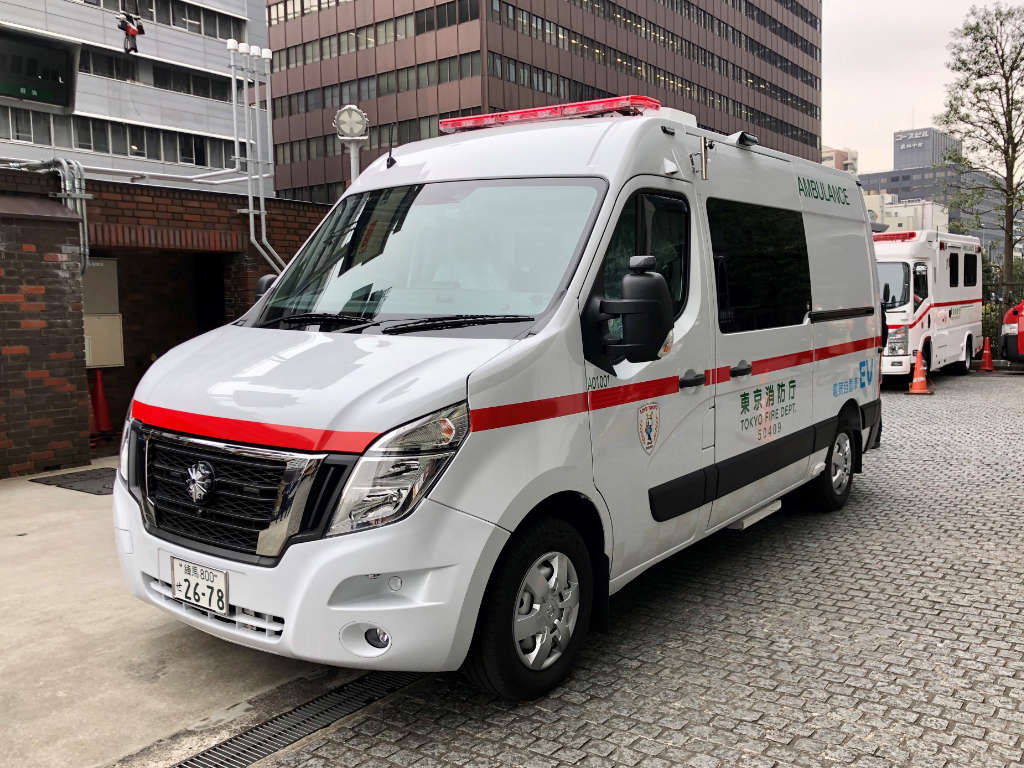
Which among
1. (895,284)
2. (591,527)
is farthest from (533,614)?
(895,284)

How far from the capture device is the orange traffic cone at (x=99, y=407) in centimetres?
1123

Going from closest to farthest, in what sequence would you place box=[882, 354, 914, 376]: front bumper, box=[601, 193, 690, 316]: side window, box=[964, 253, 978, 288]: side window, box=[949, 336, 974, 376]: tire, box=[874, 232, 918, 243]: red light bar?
box=[601, 193, 690, 316]: side window, box=[882, 354, 914, 376]: front bumper, box=[874, 232, 918, 243]: red light bar, box=[964, 253, 978, 288]: side window, box=[949, 336, 974, 376]: tire

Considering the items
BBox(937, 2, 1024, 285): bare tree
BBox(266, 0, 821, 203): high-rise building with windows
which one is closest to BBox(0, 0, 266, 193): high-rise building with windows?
BBox(266, 0, 821, 203): high-rise building with windows

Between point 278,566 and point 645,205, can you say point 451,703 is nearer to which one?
point 278,566

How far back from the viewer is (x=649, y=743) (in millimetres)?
3559

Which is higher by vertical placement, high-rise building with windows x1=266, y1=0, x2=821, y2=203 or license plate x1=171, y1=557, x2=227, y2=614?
high-rise building with windows x1=266, y1=0, x2=821, y2=203

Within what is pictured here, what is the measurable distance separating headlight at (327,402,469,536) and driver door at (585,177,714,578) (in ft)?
2.98

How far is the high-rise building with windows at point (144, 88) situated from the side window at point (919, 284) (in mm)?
41412

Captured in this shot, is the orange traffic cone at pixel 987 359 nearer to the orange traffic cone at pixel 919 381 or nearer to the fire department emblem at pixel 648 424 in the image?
the orange traffic cone at pixel 919 381

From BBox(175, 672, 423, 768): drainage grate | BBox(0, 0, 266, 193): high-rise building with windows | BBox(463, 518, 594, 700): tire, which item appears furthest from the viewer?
BBox(0, 0, 266, 193): high-rise building with windows

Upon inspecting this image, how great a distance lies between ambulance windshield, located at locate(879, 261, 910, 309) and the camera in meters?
15.4

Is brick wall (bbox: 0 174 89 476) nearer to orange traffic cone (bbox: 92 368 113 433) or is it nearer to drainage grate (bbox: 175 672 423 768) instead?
orange traffic cone (bbox: 92 368 113 433)

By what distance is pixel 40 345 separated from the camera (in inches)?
351

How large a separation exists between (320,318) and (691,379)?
1.86 meters
